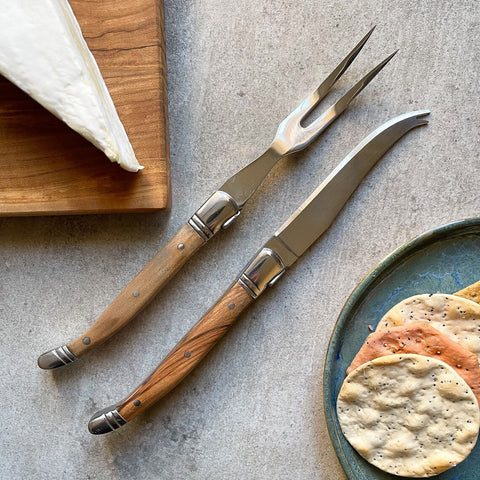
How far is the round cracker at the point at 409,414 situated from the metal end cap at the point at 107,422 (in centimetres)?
39

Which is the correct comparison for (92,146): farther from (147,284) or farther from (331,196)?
(331,196)

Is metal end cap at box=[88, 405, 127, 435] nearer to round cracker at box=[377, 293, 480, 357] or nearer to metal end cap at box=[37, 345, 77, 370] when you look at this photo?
metal end cap at box=[37, 345, 77, 370]

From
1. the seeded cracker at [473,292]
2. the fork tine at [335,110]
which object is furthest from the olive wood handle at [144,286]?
the seeded cracker at [473,292]

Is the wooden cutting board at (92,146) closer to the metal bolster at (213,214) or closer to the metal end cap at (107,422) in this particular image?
the metal bolster at (213,214)

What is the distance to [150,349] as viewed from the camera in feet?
3.50

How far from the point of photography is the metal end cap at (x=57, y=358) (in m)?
1.03

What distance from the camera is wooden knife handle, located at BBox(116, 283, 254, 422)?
995 millimetres

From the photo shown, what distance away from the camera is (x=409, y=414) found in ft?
3.09

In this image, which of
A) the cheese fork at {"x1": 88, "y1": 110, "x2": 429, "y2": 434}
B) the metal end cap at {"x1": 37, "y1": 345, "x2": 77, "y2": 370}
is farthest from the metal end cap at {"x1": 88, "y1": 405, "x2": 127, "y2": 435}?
the metal end cap at {"x1": 37, "y1": 345, "x2": 77, "y2": 370}

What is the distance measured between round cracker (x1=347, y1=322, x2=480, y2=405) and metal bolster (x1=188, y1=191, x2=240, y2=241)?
32 centimetres

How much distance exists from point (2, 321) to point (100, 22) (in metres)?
0.58

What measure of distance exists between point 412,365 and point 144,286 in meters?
0.47

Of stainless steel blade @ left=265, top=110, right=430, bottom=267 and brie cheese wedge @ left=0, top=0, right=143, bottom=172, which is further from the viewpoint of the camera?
stainless steel blade @ left=265, top=110, right=430, bottom=267

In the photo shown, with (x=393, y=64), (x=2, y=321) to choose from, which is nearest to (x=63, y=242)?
(x=2, y=321)
